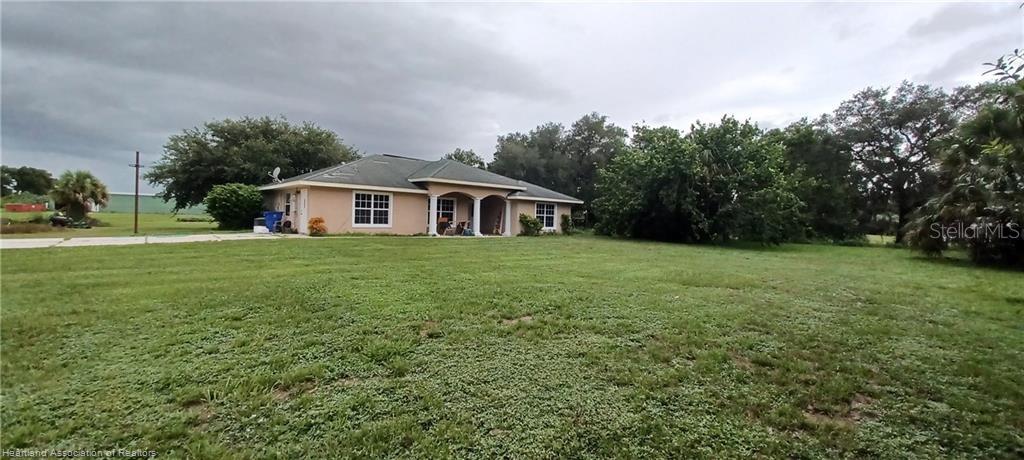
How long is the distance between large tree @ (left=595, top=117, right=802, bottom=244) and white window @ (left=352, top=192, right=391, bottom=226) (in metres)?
10.5

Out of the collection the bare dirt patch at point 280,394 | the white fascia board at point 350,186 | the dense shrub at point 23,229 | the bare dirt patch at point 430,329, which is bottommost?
the bare dirt patch at point 280,394

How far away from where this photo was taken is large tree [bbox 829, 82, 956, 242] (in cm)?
2234

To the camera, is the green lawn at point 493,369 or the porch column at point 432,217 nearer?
the green lawn at point 493,369

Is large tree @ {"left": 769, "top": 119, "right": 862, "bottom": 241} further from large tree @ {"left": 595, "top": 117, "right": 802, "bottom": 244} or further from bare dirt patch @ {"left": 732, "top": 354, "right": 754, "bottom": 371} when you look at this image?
bare dirt patch @ {"left": 732, "top": 354, "right": 754, "bottom": 371}

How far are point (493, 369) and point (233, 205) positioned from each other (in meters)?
19.1

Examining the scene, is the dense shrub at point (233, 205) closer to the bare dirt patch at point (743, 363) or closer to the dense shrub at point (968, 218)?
the bare dirt patch at point (743, 363)

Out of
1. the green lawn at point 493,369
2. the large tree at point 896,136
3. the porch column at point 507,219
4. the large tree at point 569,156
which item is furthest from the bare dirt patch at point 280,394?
the large tree at point 569,156

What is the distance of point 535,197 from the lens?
20.4 m

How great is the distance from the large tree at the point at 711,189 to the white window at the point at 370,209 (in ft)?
34.5

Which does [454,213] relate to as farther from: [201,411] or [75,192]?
[75,192]

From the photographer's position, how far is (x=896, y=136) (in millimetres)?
23531

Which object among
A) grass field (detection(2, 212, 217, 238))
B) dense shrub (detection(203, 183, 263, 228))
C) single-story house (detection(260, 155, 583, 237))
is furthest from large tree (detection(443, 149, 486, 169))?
dense shrub (detection(203, 183, 263, 228))

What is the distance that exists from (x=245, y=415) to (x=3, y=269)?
7271mm

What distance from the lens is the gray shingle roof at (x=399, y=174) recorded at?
16.4 metres
